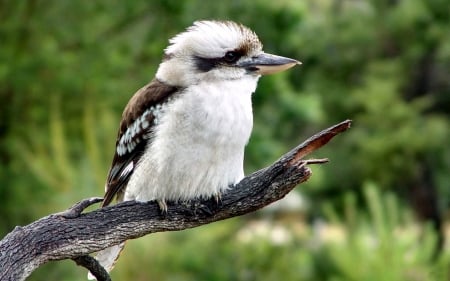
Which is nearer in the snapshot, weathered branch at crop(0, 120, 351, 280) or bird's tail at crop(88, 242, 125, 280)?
weathered branch at crop(0, 120, 351, 280)

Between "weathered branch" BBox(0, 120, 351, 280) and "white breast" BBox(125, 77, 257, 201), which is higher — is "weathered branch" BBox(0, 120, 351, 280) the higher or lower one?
the lower one

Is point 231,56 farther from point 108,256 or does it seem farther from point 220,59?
point 108,256

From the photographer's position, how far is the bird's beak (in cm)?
397

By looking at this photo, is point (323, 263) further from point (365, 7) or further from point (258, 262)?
point (365, 7)

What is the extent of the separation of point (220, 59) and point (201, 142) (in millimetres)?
315

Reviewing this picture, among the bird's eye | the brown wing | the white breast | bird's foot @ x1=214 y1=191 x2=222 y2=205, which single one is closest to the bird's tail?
the brown wing

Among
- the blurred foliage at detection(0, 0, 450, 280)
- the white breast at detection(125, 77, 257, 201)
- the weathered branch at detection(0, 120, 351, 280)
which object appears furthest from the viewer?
the blurred foliage at detection(0, 0, 450, 280)

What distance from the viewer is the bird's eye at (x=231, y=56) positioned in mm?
3980

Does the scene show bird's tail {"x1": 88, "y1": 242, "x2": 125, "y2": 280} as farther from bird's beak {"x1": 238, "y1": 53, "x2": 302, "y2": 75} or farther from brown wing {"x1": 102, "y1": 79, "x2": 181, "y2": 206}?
bird's beak {"x1": 238, "y1": 53, "x2": 302, "y2": 75}

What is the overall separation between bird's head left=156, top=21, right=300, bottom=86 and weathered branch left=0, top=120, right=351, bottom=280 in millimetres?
390

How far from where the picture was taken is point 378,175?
1496 centimetres

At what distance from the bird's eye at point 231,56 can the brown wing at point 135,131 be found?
7.6 inches

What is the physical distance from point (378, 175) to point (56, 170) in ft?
22.2

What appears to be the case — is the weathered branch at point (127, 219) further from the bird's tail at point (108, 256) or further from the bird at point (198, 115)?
the bird's tail at point (108, 256)
